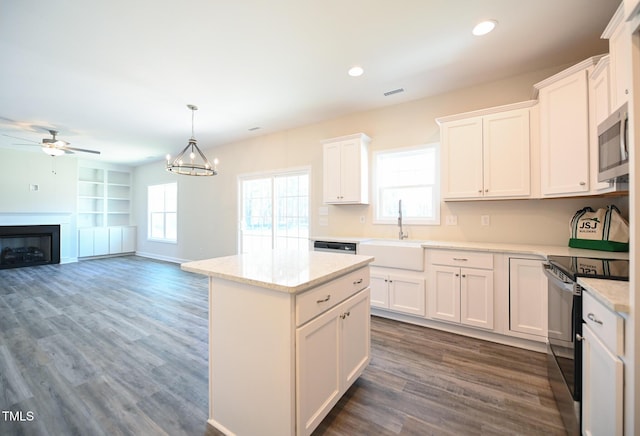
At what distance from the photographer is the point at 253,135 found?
204 inches

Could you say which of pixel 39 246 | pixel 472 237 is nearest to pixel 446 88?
pixel 472 237

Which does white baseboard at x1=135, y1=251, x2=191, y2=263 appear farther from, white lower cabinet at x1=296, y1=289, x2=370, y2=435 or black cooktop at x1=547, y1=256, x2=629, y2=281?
black cooktop at x1=547, y1=256, x2=629, y2=281

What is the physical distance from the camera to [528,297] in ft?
7.94

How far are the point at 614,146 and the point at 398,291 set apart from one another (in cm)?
214

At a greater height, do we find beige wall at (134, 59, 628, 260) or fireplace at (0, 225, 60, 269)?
beige wall at (134, 59, 628, 260)

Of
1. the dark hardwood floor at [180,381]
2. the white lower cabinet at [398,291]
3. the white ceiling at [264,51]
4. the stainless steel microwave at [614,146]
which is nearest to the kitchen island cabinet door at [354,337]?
the dark hardwood floor at [180,381]

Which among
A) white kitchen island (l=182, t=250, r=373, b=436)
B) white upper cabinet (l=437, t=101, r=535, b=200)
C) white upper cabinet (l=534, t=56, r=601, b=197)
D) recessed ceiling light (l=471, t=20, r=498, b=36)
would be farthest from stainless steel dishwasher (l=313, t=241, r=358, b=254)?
recessed ceiling light (l=471, t=20, r=498, b=36)

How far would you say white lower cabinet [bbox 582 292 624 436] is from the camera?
103 cm

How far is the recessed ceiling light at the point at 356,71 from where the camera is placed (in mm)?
2787

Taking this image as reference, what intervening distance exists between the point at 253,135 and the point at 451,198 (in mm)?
3849

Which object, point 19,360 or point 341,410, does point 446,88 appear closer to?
point 341,410

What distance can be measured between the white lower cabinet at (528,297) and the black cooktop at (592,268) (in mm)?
576

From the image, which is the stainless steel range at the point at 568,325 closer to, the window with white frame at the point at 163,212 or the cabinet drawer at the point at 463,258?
the cabinet drawer at the point at 463,258

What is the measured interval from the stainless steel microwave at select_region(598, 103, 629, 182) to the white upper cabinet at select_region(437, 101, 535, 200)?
835 millimetres
